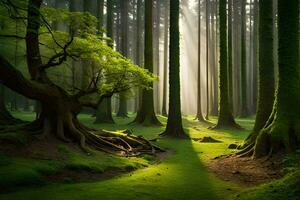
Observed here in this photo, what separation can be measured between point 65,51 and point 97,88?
273 cm

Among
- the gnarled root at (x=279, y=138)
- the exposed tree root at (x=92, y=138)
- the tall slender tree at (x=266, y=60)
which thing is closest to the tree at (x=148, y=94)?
the exposed tree root at (x=92, y=138)

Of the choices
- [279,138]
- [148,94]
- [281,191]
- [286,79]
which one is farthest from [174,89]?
[281,191]

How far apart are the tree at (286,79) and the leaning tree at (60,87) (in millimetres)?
5160

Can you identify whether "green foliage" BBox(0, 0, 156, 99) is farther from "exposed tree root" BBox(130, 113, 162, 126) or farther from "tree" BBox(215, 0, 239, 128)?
"tree" BBox(215, 0, 239, 128)

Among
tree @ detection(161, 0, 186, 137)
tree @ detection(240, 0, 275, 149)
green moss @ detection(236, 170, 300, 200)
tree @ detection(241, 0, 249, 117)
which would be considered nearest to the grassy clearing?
green moss @ detection(236, 170, 300, 200)

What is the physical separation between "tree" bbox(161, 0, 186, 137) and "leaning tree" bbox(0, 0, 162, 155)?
16.1 feet

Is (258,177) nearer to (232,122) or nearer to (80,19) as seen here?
(80,19)

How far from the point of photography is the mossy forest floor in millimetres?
8055

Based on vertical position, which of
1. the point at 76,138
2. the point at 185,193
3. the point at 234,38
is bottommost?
the point at 185,193

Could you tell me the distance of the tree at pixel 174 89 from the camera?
20.6 m

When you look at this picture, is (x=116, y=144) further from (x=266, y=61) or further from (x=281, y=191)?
(x=281, y=191)

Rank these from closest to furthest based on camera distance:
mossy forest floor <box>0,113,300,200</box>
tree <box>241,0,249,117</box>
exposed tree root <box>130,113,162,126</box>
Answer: mossy forest floor <box>0,113,300,200</box> → exposed tree root <box>130,113,162,126</box> → tree <box>241,0,249,117</box>

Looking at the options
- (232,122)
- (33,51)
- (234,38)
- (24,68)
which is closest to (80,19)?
(33,51)

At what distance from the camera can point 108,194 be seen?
8.47 m
